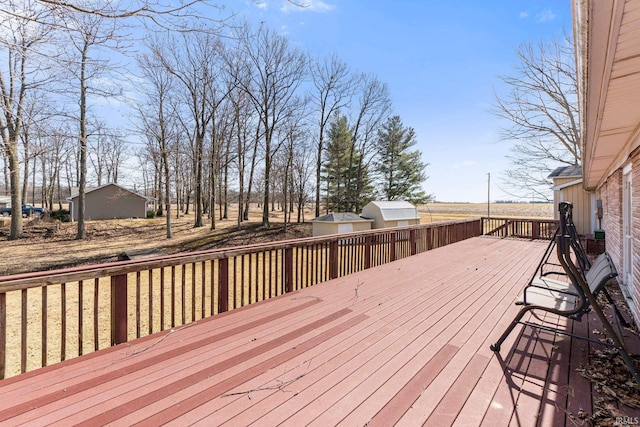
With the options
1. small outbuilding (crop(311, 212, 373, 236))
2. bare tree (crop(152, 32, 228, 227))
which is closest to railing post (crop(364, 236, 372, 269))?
small outbuilding (crop(311, 212, 373, 236))

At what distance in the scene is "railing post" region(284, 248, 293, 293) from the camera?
4.29 meters

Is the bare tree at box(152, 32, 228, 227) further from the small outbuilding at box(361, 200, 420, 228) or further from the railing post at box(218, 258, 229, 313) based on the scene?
the railing post at box(218, 258, 229, 313)

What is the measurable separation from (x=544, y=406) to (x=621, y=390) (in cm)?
64

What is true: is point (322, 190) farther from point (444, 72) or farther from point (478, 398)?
point (478, 398)

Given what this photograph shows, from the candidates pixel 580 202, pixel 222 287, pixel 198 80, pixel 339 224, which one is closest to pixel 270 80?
pixel 198 80

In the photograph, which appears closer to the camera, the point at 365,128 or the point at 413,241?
the point at 413,241

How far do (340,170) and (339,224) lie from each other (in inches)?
436

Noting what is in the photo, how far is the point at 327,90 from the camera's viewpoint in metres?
22.7

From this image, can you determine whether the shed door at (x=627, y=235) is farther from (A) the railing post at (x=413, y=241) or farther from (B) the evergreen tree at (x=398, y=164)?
(B) the evergreen tree at (x=398, y=164)

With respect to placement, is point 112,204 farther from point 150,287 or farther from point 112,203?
point 150,287

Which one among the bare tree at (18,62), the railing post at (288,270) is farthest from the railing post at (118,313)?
the bare tree at (18,62)

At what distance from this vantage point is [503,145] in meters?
17.8

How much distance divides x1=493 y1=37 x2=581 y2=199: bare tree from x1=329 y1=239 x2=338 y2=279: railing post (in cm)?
1563

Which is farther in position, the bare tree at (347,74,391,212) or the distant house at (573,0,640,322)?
the bare tree at (347,74,391,212)
